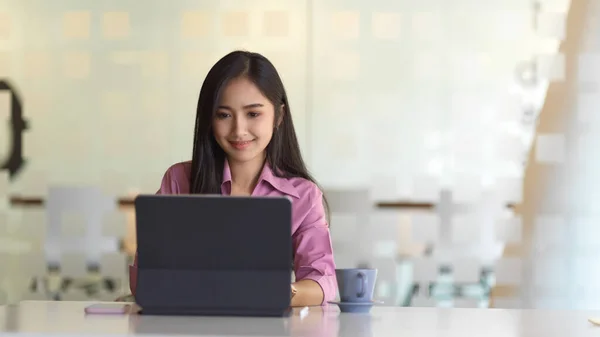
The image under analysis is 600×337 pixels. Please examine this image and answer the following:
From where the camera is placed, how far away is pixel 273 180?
7.91 ft

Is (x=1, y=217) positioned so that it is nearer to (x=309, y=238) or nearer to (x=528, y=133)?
(x=309, y=238)

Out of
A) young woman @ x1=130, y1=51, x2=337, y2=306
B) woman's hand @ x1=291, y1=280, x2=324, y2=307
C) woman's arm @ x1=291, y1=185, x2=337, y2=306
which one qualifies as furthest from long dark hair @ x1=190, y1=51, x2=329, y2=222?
woman's hand @ x1=291, y1=280, x2=324, y2=307

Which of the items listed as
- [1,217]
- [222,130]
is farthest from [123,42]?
[222,130]

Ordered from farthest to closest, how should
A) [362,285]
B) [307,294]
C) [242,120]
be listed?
1. [242,120]
2. [307,294]
3. [362,285]

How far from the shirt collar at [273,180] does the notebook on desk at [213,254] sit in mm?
789

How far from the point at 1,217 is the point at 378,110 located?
1.58m

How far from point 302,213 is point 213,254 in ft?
2.70

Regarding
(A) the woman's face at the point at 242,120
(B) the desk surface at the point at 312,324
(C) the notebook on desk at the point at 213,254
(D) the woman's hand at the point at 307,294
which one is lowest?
(D) the woman's hand at the point at 307,294

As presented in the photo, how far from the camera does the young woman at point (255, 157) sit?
2.27 meters

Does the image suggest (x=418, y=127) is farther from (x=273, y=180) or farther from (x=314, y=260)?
(x=314, y=260)

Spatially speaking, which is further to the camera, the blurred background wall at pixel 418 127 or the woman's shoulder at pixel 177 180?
the blurred background wall at pixel 418 127

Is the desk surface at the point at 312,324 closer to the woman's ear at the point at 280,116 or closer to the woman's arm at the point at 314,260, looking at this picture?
the woman's arm at the point at 314,260

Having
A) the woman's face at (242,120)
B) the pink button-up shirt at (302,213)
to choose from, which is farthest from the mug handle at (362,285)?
the woman's face at (242,120)

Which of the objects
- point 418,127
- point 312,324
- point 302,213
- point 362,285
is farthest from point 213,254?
point 418,127
